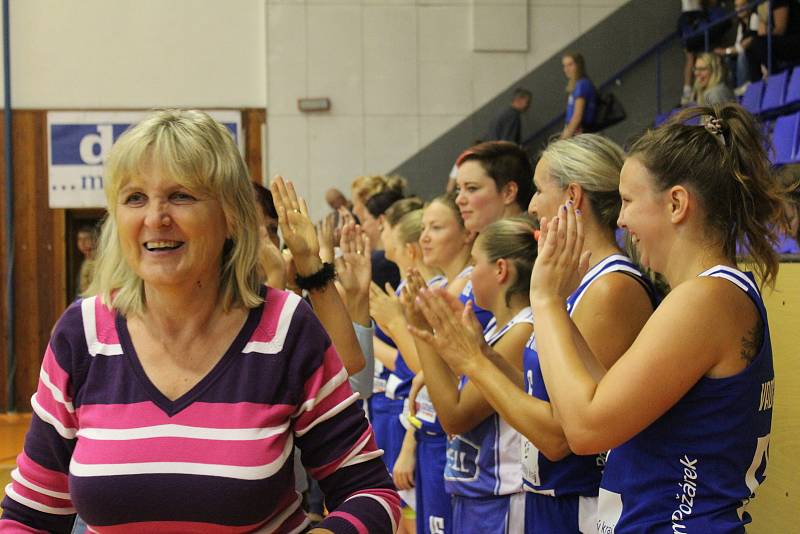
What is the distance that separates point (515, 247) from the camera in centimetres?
319

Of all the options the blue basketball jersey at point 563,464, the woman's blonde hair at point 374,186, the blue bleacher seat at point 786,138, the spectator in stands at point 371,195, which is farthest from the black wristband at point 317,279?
the blue bleacher seat at point 786,138

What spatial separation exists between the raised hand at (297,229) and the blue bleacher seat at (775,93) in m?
5.62

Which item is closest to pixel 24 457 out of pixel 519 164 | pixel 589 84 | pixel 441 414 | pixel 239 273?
pixel 239 273

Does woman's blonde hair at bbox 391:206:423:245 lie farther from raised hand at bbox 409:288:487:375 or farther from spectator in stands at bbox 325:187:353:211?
spectator in stands at bbox 325:187:353:211

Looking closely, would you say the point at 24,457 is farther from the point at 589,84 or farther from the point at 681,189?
the point at 589,84

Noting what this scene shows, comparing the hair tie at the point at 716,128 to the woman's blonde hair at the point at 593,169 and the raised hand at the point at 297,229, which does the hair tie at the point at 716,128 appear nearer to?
the woman's blonde hair at the point at 593,169

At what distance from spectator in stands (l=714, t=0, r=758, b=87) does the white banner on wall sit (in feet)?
15.9

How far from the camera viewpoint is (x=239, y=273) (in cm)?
185

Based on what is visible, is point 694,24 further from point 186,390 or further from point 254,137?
point 186,390

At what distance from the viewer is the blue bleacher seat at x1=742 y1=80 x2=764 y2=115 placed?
309 inches

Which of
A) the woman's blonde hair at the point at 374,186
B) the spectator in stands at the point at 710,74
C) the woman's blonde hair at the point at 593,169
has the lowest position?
the woman's blonde hair at the point at 593,169

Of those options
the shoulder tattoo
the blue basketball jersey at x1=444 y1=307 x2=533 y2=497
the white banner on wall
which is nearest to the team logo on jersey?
the blue basketball jersey at x1=444 y1=307 x2=533 y2=497

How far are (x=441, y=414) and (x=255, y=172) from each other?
7.71m

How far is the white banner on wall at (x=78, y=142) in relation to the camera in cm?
1041
